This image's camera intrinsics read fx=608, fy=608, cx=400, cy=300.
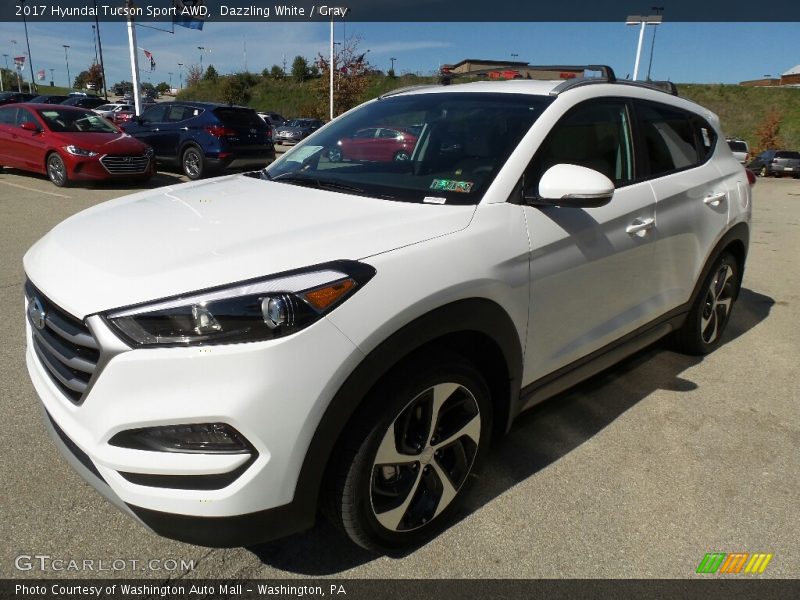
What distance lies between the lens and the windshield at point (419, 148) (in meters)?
2.46

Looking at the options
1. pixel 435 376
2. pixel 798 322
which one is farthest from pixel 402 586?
pixel 798 322

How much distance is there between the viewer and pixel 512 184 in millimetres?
2357

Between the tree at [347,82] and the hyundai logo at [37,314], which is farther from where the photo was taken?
the tree at [347,82]

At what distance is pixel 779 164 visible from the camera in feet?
90.0

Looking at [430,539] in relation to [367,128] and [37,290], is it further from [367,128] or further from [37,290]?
[367,128]

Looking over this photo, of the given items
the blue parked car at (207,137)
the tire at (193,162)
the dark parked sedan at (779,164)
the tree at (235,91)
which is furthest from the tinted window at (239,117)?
the tree at (235,91)

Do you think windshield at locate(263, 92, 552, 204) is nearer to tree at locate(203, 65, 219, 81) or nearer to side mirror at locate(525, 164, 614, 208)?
side mirror at locate(525, 164, 614, 208)

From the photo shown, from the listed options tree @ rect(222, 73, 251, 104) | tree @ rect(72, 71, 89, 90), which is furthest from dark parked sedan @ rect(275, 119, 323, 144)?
tree @ rect(72, 71, 89, 90)

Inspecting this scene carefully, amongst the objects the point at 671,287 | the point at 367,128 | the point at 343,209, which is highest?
the point at 367,128

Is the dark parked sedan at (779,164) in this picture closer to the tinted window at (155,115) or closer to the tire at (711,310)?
the tinted window at (155,115)

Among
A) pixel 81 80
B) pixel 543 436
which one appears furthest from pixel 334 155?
pixel 81 80

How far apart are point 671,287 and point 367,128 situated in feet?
6.15
